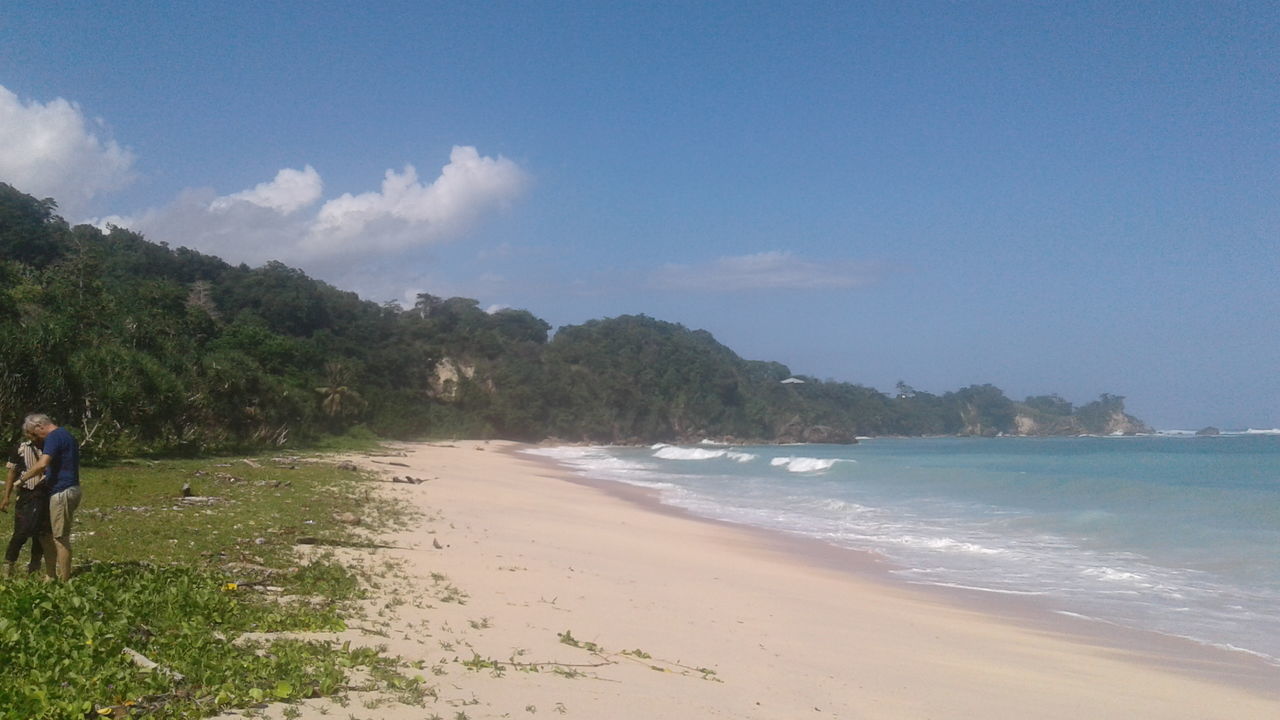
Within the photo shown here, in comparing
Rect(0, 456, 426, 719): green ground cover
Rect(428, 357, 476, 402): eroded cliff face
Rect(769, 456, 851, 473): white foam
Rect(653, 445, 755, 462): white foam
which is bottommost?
Rect(653, 445, 755, 462): white foam

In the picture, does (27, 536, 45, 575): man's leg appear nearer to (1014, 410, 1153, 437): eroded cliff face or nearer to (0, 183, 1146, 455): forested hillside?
(0, 183, 1146, 455): forested hillside

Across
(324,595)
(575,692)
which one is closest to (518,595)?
(324,595)

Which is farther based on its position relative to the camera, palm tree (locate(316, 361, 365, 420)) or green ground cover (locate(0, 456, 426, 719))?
palm tree (locate(316, 361, 365, 420))

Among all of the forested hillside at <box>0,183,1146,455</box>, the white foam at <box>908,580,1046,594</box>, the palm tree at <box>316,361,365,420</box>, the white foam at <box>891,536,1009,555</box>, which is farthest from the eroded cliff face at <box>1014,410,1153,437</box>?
the white foam at <box>908,580,1046,594</box>

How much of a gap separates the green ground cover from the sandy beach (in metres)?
0.38

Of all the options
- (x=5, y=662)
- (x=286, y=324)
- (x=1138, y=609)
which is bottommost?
(x=1138, y=609)

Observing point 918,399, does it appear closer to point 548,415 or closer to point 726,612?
point 548,415

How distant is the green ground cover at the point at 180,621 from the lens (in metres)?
4.38

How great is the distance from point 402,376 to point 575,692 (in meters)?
71.1

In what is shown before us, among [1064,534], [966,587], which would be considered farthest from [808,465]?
[966,587]

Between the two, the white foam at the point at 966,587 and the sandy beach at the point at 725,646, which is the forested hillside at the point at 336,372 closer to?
the sandy beach at the point at 725,646

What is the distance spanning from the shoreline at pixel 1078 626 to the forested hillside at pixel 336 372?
16959 mm

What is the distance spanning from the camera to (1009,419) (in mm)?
156375

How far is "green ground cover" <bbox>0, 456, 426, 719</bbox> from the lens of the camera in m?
4.38
